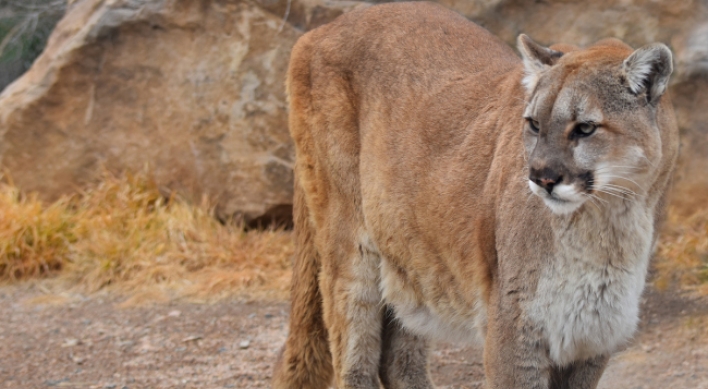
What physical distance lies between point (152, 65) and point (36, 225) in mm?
1402

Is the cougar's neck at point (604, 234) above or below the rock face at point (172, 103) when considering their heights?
above

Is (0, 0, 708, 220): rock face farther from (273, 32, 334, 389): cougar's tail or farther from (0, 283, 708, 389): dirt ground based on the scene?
(273, 32, 334, 389): cougar's tail

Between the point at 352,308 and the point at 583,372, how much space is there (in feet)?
3.72

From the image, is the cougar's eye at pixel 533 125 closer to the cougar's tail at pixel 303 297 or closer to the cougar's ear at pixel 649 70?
the cougar's ear at pixel 649 70

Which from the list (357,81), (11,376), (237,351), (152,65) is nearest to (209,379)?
(237,351)

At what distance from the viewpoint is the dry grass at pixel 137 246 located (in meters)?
6.21

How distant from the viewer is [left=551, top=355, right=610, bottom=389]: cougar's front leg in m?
3.38

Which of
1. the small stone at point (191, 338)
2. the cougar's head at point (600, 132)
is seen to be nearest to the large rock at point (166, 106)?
the small stone at point (191, 338)

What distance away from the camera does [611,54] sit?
3.08 meters

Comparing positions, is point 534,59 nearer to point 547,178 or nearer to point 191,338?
point 547,178

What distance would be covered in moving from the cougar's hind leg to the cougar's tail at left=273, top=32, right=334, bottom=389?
270 mm

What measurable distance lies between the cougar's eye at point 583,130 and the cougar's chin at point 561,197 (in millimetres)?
169

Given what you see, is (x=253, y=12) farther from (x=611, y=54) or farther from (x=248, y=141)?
(x=611, y=54)

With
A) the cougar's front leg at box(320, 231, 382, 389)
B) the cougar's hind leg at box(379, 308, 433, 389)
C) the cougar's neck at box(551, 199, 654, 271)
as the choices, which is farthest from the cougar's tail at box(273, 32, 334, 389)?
the cougar's neck at box(551, 199, 654, 271)
